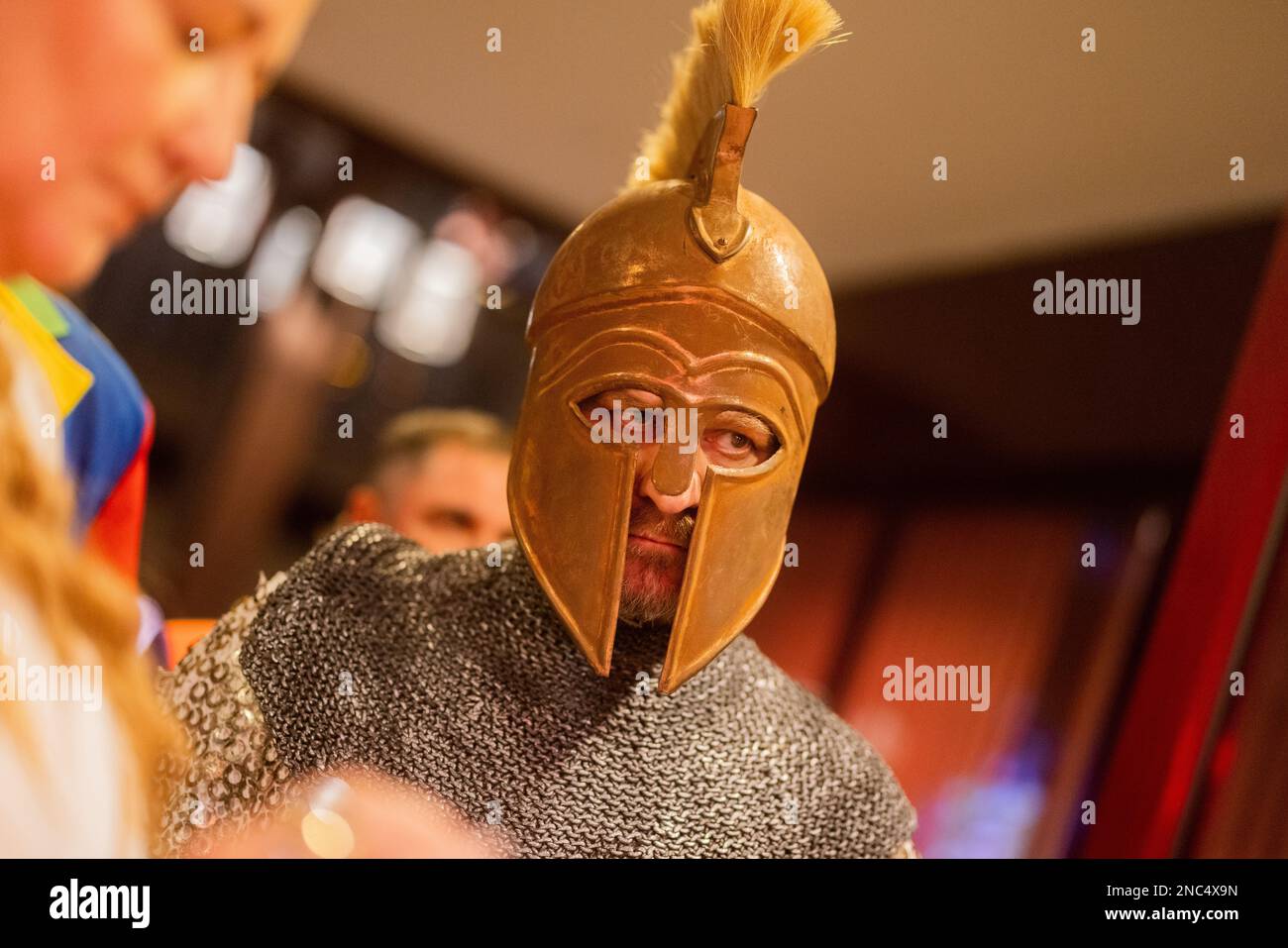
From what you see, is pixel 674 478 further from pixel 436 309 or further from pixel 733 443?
pixel 436 309

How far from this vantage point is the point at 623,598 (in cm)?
125

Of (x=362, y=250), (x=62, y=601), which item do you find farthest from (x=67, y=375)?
(x=362, y=250)

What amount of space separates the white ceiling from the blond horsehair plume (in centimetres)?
32

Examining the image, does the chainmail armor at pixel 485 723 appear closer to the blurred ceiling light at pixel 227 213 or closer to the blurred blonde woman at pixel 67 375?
the blurred blonde woman at pixel 67 375

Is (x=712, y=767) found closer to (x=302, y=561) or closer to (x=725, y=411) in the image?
(x=725, y=411)

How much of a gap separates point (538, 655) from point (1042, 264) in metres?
1.64

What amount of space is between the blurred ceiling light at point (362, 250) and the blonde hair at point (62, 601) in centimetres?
117

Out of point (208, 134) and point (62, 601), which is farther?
point (208, 134)

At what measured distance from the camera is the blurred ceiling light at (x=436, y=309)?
2.50m

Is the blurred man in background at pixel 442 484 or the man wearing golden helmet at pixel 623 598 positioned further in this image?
the blurred man in background at pixel 442 484

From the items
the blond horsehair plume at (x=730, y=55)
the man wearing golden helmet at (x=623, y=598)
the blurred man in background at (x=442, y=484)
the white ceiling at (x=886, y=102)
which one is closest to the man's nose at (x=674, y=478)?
the man wearing golden helmet at (x=623, y=598)

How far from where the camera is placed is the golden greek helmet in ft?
3.89

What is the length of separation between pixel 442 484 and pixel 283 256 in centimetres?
79
